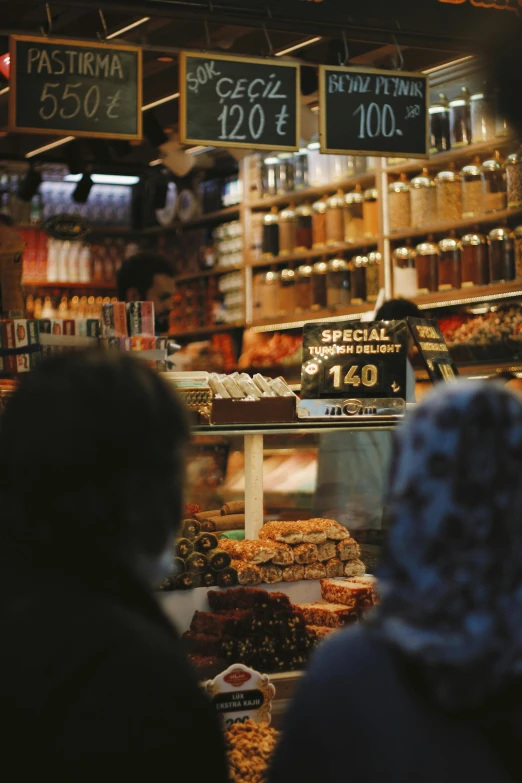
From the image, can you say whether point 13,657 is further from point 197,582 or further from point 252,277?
point 252,277

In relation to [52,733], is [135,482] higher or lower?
higher

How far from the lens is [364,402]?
3852 mm

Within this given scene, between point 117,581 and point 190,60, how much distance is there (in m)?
4.42

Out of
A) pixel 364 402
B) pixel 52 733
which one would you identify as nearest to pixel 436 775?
pixel 52 733

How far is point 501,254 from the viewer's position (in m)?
6.72

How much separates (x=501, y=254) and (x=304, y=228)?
186 cm

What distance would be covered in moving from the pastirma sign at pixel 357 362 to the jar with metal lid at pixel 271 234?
14.6 ft

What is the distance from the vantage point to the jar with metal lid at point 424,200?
7207mm

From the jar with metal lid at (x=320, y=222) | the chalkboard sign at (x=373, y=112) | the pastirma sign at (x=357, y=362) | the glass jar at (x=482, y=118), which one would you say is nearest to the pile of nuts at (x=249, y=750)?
the pastirma sign at (x=357, y=362)

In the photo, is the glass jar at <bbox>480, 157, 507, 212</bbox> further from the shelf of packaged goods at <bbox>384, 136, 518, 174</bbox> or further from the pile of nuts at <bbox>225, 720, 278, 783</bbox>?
the pile of nuts at <bbox>225, 720, 278, 783</bbox>

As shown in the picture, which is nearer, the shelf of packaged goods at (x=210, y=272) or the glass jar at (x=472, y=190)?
the glass jar at (x=472, y=190)

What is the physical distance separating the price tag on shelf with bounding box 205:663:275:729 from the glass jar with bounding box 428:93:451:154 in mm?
4859

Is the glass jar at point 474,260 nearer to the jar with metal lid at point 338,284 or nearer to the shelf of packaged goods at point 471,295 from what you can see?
the shelf of packaged goods at point 471,295

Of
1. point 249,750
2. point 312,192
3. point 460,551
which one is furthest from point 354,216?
point 460,551
